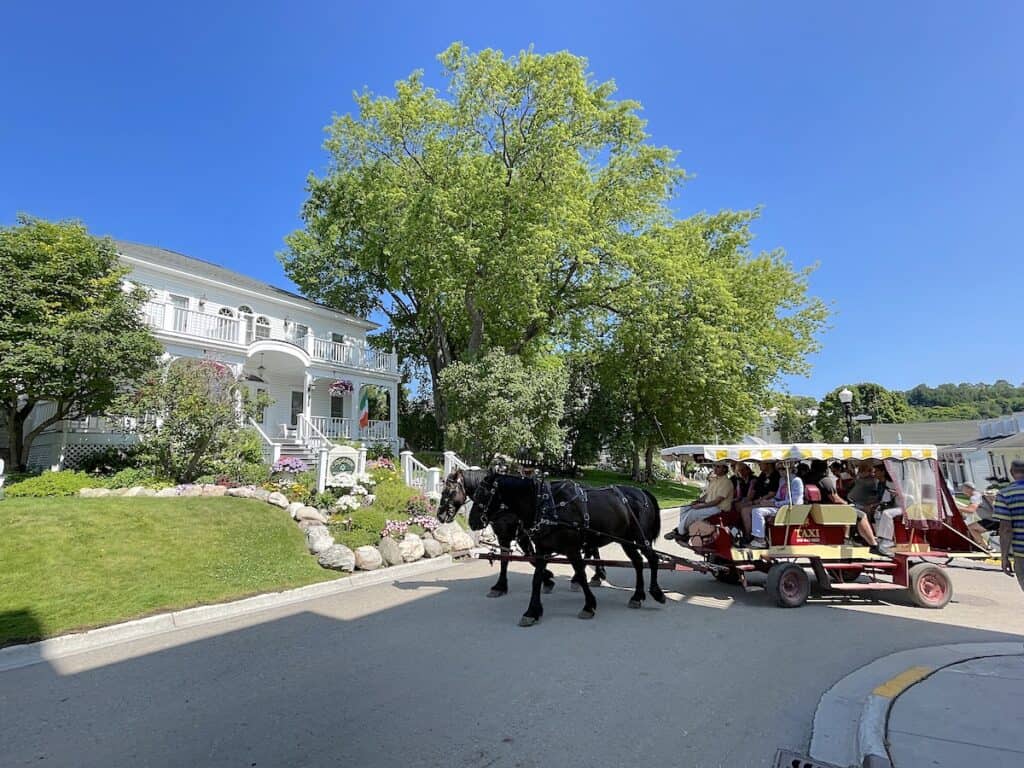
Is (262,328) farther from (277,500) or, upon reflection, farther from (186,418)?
(277,500)

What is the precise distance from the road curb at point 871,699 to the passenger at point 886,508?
7.33 ft

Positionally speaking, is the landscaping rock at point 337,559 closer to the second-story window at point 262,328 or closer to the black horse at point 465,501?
the black horse at point 465,501

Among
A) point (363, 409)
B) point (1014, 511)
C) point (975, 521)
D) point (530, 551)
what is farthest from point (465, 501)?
point (363, 409)

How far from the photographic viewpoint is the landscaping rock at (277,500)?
41.7 feet

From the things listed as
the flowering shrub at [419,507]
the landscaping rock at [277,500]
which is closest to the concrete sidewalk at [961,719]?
the flowering shrub at [419,507]

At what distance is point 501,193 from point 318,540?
17.7 m

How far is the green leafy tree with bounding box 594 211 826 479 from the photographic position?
83.4ft

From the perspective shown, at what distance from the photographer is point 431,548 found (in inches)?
468

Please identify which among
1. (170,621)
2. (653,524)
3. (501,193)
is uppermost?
(501,193)

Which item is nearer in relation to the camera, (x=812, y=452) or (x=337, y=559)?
(x=812, y=452)

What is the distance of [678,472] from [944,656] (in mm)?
47846

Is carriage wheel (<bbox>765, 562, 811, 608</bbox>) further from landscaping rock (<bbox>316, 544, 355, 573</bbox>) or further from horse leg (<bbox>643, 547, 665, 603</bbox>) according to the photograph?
landscaping rock (<bbox>316, 544, 355, 573</bbox>)

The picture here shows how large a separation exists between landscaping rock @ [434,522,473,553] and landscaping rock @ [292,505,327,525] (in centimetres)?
253

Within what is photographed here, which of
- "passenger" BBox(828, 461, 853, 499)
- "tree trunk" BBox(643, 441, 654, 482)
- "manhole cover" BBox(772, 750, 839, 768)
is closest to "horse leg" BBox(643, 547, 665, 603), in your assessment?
"passenger" BBox(828, 461, 853, 499)
